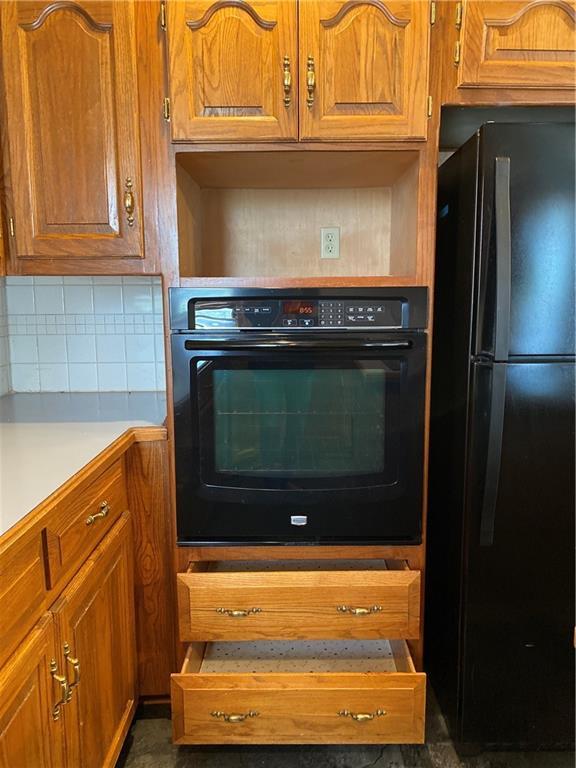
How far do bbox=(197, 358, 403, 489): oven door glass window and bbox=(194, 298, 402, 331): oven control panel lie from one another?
10 centimetres

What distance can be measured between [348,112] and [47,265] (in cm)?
85

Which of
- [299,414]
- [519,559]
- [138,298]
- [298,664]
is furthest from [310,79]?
[298,664]

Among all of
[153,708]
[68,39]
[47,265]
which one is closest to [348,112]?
[68,39]

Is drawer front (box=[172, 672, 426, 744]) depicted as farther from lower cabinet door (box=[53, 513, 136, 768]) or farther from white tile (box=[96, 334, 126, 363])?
white tile (box=[96, 334, 126, 363])

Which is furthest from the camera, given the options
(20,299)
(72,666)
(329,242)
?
(20,299)

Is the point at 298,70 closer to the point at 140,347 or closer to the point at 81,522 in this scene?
the point at 140,347

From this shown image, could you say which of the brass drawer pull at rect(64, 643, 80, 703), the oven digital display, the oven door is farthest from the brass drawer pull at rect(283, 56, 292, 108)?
the brass drawer pull at rect(64, 643, 80, 703)

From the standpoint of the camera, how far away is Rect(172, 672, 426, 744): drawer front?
1.23m

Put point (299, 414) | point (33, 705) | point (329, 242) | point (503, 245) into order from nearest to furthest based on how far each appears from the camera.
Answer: point (33, 705) < point (503, 245) < point (299, 414) < point (329, 242)

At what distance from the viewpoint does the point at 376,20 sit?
3.90ft

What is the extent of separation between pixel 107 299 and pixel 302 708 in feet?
4.60

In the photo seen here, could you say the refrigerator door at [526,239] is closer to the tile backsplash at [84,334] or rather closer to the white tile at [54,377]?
the tile backsplash at [84,334]

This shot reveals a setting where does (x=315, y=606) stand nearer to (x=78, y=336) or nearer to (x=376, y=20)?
(x=78, y=336)

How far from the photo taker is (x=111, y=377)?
6.00ft
